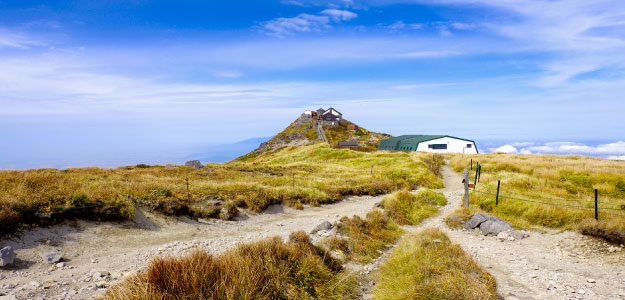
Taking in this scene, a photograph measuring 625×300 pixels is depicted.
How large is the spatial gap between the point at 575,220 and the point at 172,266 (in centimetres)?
1744

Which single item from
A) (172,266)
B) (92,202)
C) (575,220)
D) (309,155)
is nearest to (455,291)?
(172,266)

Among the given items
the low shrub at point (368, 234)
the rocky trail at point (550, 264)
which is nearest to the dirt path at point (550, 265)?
the rocky trail at point (550, 264)

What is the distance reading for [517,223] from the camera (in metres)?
15.3

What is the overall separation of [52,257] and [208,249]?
4803mm

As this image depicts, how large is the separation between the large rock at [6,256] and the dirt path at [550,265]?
1396cm

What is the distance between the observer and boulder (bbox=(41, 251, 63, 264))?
9.68 m

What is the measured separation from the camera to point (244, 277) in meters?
7.03

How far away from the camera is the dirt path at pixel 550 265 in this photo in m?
8.76

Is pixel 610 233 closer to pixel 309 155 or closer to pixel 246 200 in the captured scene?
pixel 246 200

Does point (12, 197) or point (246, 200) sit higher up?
point (12, 197)

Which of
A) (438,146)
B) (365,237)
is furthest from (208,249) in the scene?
(438,146)

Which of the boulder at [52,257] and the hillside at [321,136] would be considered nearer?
the boulder at [52,257]

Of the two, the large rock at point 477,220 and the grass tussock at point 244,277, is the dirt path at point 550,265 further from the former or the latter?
the grass tussock at point 244,277

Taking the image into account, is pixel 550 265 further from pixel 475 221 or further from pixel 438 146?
pixel 438 146
